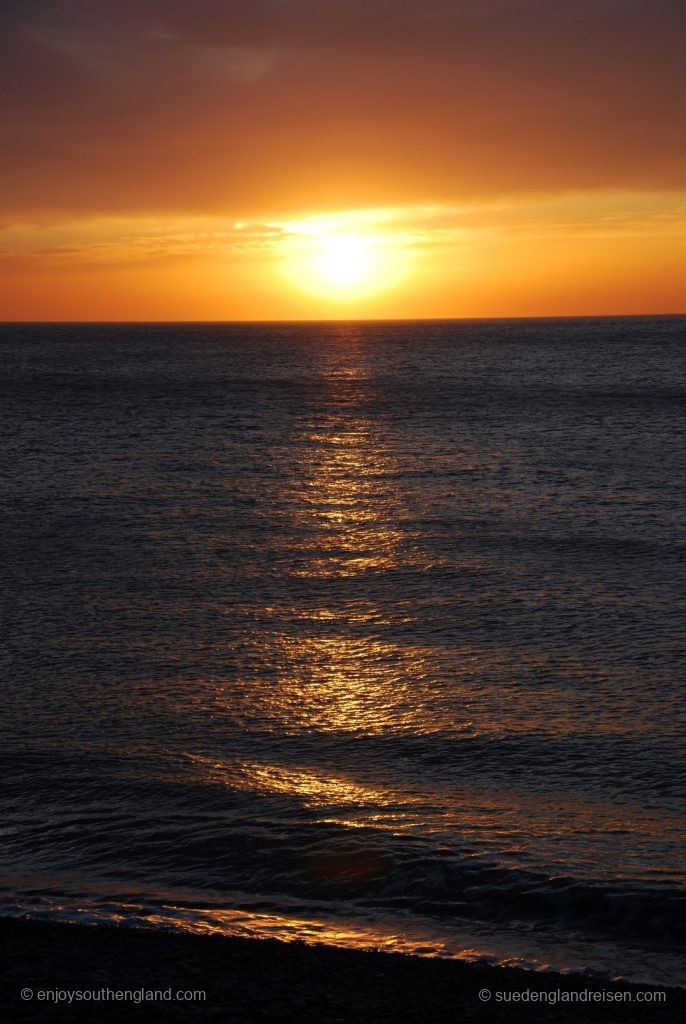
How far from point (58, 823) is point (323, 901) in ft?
12.2

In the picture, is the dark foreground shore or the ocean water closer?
the dark foreground shore

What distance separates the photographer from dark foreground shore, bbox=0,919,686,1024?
7.67 meters

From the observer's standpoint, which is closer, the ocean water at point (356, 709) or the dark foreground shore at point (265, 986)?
the dark foreground shore at point (265, 986)

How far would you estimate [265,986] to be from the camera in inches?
318

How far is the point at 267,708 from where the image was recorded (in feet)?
A: 53.3

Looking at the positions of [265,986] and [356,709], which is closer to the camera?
[265,986]

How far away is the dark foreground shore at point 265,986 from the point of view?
7.67m

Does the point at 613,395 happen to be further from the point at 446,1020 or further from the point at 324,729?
the point at 446,1020

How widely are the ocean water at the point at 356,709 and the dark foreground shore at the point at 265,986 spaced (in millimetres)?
529

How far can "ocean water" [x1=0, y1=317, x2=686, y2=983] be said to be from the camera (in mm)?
10227

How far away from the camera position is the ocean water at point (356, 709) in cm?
1023

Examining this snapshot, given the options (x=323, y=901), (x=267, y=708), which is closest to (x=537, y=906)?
(x=323, y=901)

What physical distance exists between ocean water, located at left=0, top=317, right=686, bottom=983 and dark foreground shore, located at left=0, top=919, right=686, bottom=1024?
1.74ft

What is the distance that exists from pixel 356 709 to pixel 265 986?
8106 millimetres
